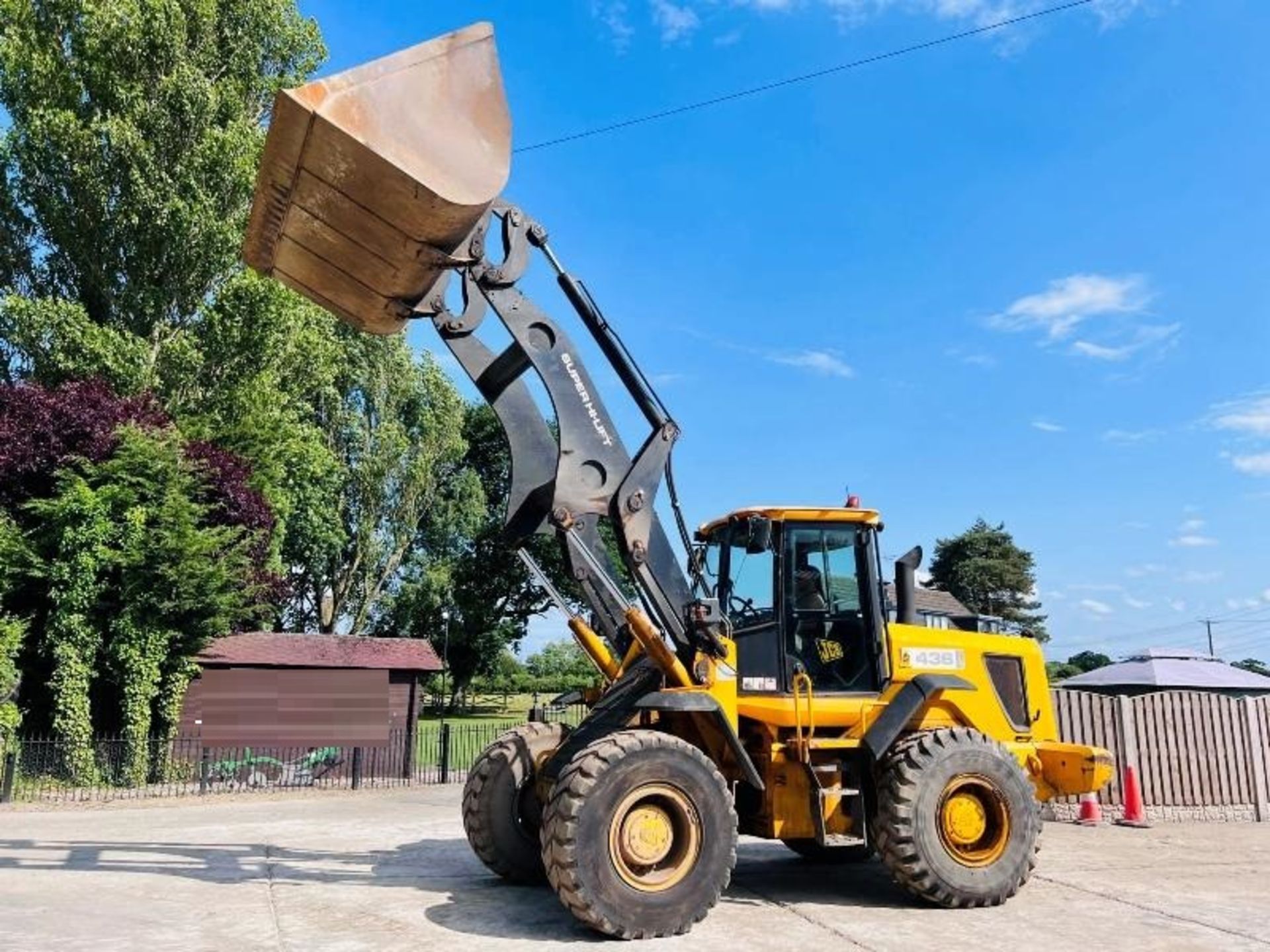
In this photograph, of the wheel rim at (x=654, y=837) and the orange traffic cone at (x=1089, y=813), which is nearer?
the wheel rim at (x=654, y=837)

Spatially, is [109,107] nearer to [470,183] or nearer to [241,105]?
[241,105]

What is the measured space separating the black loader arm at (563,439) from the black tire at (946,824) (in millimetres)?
1850

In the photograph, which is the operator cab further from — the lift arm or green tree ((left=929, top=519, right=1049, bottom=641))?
green tree ((left=929, top=519, right=1049, bottom=641))

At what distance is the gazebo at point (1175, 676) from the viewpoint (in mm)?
20266

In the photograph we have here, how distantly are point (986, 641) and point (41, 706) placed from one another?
17.7 metres

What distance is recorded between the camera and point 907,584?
8180 millimetres

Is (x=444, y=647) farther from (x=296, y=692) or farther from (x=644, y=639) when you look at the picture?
(x=644, y=639)

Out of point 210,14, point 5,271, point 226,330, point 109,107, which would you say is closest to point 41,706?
point 226,330

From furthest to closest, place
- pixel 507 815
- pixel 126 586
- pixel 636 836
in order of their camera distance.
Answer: pixel 126 586 < pixel 507 815 < pixel 636 836

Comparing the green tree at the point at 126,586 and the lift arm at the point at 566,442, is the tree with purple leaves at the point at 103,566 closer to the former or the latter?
the green tree at the point at 126,586

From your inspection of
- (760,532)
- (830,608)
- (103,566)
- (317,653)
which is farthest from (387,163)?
(317,653)

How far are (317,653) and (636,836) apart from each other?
58.1 feet

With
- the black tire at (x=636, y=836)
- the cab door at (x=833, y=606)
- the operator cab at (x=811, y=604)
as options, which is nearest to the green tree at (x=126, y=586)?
the operator cab at (x=811, y=604)

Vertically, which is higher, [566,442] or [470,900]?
[566,442]
